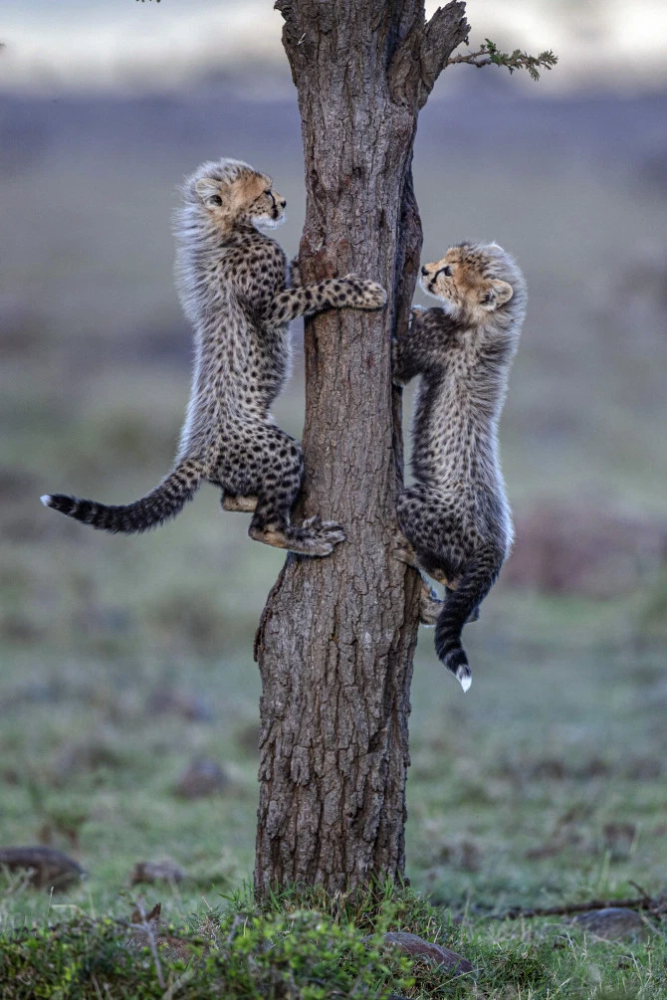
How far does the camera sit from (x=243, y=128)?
58.8 m

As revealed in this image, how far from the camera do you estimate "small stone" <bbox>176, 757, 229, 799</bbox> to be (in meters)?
7.15

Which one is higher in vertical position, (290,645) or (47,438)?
(47,438)

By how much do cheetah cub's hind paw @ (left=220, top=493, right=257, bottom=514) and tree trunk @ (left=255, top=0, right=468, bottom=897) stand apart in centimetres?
31

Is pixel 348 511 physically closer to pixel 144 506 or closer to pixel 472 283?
pixel 144 506

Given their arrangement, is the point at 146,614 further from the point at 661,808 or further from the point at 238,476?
the point at 238,476

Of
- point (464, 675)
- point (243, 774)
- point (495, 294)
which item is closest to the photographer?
point (464, 675)

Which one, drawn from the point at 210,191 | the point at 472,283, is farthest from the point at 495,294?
the point at 210,191

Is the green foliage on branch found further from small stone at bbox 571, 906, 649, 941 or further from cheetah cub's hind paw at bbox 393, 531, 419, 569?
small stone at bbox 571, 906, 649, 941

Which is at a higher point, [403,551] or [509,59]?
[509,59]

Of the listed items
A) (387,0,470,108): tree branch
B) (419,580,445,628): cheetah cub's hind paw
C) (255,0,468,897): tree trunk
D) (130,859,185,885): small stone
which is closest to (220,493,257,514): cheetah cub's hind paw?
(255,0,468,897): tree trunk

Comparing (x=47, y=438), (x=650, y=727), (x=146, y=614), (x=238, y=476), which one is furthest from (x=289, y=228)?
(x=238, y=476)

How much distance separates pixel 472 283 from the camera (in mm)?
4910

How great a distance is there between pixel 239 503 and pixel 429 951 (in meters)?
1.75

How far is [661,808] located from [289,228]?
122 ft
